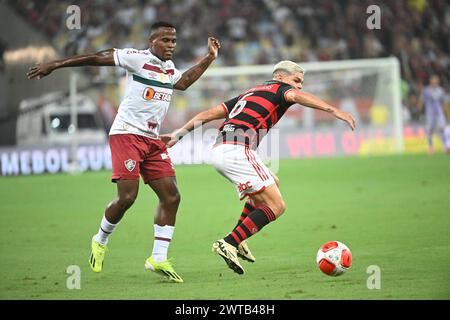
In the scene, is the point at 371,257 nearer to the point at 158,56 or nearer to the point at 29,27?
the point at 158,56

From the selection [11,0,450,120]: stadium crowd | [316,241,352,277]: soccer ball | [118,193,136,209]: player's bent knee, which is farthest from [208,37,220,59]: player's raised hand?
[11,0,450,120]: stadium crowd

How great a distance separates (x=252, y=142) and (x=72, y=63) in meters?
1.91

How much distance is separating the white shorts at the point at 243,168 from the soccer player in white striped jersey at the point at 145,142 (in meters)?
0.54

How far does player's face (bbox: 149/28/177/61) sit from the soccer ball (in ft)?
7.96

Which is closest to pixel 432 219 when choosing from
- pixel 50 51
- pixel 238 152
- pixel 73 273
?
pixel 238 152

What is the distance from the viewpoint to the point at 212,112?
30.0ft

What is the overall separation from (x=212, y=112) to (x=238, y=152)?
0.57 metres

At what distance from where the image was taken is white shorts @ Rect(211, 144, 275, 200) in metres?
8.73

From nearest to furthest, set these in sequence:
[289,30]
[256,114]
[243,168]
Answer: [243,168] < [256,114] < [289,30]

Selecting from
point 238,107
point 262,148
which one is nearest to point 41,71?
point 238,107

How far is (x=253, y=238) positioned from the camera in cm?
1180

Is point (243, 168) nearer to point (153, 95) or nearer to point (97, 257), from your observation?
point (153, 95)

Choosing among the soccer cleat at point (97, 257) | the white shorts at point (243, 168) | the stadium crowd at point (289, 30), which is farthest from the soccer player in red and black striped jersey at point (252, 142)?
the stadium crowd at point (289, 30)

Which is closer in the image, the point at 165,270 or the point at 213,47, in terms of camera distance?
the point at 165,270
